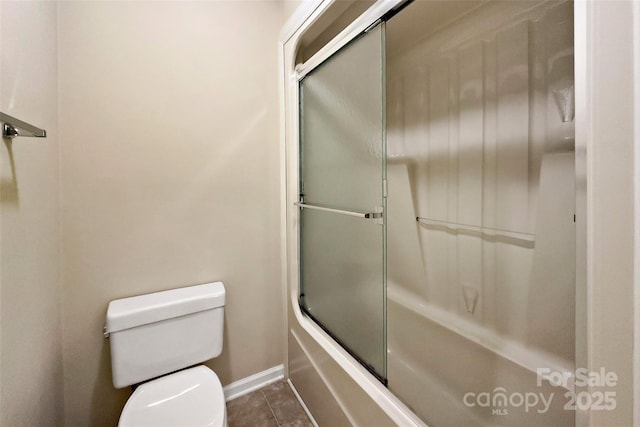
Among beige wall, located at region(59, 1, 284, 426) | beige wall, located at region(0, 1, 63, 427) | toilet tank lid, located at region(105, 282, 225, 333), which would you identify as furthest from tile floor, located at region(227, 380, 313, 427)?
beige wall, located at region(0, 1, 63, 427)

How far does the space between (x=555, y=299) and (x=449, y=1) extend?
56.3 inches

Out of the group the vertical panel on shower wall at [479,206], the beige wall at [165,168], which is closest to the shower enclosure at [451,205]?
the vertical panel on shower wall at [479,206]

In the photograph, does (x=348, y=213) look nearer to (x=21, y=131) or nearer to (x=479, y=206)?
(x=479, y=206)

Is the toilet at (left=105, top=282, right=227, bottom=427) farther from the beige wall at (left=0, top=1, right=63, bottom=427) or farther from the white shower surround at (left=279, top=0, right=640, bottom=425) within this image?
the white shower surround at (left=279, top=0, right=640, bottom=425)

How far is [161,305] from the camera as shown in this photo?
1.24m

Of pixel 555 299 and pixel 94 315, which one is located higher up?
pixel 555 299

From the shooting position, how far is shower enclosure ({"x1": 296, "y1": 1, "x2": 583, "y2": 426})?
105 cm

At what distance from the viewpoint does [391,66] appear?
5.52ft

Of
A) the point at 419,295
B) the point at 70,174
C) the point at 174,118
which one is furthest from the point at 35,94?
the point at 419,295

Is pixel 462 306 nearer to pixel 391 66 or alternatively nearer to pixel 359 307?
pixel 359 307

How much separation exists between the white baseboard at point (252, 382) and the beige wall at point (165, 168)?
Answer: 44mm

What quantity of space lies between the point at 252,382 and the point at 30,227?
4.52ft

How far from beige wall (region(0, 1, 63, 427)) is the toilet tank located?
8.7 inches

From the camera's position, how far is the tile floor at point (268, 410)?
1.45m
